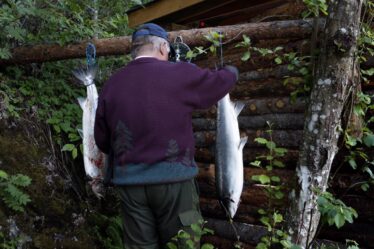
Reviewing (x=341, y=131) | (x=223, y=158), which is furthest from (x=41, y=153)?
(x=341, y=131)

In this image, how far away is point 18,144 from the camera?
6.12 meters

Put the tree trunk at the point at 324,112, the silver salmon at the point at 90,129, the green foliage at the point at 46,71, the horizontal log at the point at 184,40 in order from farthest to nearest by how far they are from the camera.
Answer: the green foliage at the point at 46,71 → the silver salmon at the point at 90,129 → the horizontal log at the point at 184,40 → the tree trunk at the point at 324,112

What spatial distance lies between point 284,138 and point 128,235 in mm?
2168

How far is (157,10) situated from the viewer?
7230mm

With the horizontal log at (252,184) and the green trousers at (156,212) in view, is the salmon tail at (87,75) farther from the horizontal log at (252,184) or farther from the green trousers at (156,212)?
the horizontal log at (252,184)

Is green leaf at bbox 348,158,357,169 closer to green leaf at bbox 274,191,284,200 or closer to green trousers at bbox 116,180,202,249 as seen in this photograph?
green leaf at bbox 274,191,284,200

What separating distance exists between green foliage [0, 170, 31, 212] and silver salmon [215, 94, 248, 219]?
2308mm

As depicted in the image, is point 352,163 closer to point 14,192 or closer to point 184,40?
point 184,40

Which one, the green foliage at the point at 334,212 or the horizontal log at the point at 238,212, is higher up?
the green foliage at the point at 334,212

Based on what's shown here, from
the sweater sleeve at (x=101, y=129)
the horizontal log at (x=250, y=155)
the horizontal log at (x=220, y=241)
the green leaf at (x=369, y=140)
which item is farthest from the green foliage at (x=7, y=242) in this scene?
the green leaf at (x=369, y=140)

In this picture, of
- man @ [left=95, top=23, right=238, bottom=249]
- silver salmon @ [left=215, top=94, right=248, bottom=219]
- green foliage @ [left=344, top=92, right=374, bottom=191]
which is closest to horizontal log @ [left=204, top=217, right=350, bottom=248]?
green foliage @ [left=344, top=92, right=374, bottom=191]

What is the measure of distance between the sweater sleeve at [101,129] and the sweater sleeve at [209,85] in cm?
79

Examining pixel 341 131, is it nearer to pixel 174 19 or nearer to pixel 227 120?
pixel 227 120

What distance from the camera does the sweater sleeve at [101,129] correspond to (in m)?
3.69
